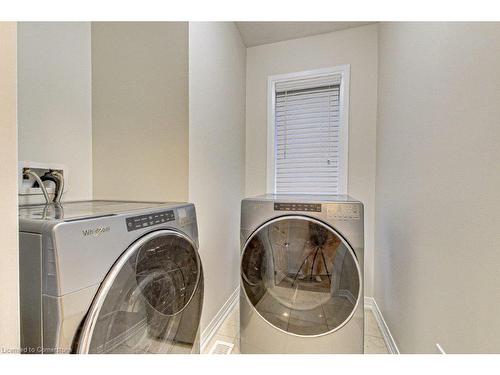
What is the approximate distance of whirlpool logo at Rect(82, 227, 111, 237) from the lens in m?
0.57

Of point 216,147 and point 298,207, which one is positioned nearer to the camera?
point 298,207

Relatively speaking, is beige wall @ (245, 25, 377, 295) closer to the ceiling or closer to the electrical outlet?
the ceiling

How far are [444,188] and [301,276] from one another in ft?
2.67

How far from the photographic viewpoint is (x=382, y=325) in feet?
5.10

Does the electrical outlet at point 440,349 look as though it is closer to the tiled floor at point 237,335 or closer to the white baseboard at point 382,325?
the white baseboard at point 382,325

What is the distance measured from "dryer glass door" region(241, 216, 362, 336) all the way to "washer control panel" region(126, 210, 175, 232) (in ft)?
1.73

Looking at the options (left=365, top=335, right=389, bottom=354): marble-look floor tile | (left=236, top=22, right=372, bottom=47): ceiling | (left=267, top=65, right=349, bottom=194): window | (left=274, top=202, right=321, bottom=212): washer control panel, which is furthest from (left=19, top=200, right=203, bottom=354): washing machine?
(left=236, top=22, right=372, bottom=47): ceiling

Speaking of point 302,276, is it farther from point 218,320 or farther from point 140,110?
point 140,110

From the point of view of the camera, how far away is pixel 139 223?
717mm

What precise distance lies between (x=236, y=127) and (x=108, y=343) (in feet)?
5.48

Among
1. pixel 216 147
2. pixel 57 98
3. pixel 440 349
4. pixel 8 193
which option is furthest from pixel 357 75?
pixel 8 193

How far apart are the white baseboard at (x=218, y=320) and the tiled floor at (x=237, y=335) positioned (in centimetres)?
3
